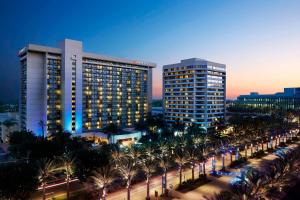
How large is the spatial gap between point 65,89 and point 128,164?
78.9 metres

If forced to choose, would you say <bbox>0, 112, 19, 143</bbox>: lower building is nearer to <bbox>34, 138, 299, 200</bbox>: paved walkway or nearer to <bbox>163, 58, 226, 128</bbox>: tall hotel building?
<bbox>34, 138, 299, 200</bbox>: paved walkway

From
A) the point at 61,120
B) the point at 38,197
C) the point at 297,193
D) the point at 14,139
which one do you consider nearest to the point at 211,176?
the point at 297,193

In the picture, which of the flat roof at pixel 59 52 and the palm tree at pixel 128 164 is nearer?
the palm tree at pixel 128 164

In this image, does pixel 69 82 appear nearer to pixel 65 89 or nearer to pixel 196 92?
pixel 65 89

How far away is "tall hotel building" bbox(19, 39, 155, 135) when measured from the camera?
106 m

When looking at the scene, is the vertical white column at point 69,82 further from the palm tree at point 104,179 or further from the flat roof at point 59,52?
the palm tree at point 104,179

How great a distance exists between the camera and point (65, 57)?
351ft

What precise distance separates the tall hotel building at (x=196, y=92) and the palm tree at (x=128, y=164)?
3047 inches

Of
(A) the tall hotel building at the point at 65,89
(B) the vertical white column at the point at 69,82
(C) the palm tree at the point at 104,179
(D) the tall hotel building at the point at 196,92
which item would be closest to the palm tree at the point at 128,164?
(C) the palm tree at the point at 104,179

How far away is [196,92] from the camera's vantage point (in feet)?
430

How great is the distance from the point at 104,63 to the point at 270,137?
323 ft

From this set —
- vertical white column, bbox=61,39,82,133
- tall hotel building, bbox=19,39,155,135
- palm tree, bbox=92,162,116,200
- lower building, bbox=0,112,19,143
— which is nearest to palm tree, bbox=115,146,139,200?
palm tree, bbox=92,162,116,200

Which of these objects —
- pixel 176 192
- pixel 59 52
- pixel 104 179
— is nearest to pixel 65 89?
pixel 59 52

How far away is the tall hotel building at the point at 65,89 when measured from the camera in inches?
4186
